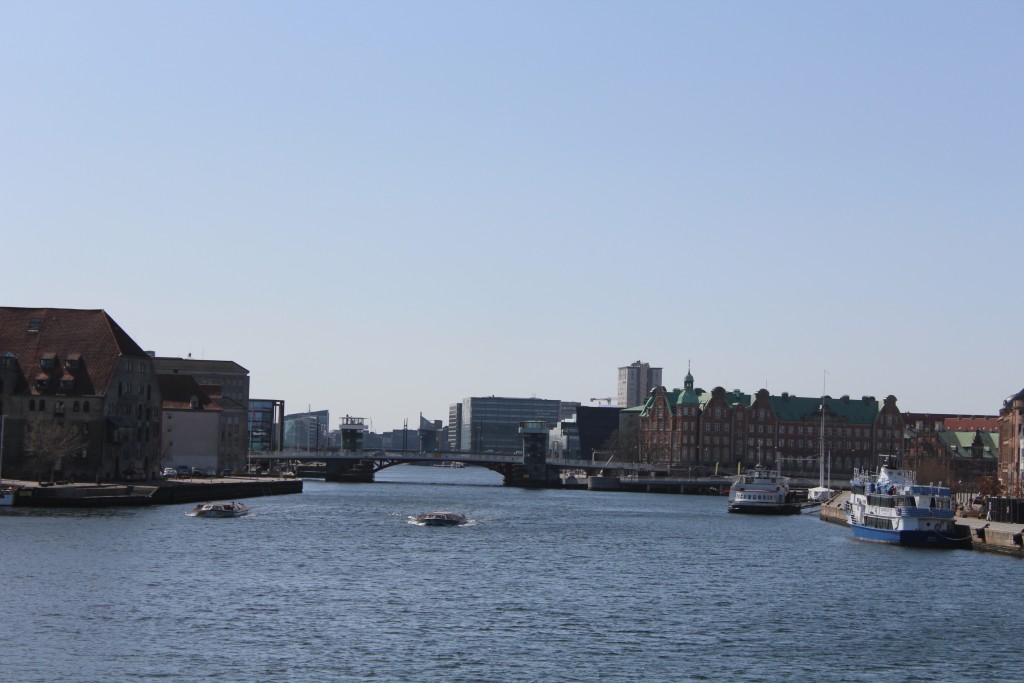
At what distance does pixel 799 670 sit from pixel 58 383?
372ft

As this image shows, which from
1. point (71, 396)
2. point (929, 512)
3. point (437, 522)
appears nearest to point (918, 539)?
point (929, 512)

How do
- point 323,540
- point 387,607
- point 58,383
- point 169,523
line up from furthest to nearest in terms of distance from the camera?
point 58,383
point 169,523
point 323,540
point 387,607

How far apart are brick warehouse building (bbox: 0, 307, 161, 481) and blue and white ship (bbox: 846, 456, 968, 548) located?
80283 mm

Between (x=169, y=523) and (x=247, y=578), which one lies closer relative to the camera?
(x=247, y=578)

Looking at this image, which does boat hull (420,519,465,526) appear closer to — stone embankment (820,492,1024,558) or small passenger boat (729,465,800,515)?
stone embankment (820,492,1024,558)

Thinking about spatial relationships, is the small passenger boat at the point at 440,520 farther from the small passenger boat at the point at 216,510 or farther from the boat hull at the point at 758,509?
the boat hull at the point at 758,509

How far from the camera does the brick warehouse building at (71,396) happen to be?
149 metres

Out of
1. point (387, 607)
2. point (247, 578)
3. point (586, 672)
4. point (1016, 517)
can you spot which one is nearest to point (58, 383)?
point (247, 578)

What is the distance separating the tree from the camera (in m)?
144

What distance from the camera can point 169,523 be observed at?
A: 123438mm

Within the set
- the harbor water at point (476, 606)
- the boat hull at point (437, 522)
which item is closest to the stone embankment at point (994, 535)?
the harbor water at point (476, 606)

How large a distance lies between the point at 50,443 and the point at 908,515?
85.2 metres

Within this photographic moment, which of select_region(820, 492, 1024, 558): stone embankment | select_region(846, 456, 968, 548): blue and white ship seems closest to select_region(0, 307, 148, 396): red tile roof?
select_region(846, 456, 968, 548): blue and white ship

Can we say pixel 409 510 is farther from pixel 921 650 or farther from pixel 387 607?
pixel 921 650
